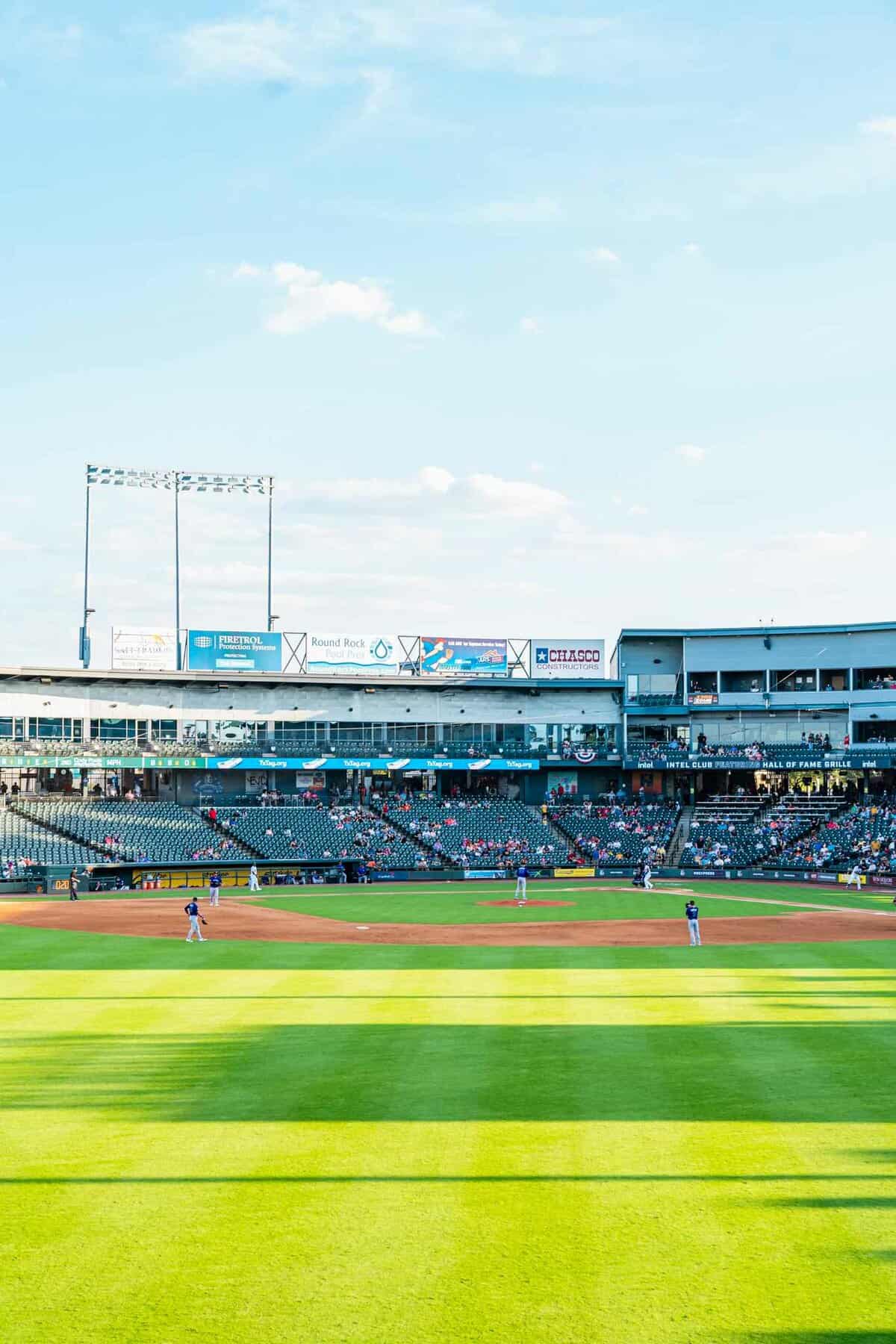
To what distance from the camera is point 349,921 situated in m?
44.3

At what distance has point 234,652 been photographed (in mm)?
78875

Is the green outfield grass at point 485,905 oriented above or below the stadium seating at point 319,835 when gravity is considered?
below

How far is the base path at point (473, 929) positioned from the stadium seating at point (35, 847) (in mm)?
13835

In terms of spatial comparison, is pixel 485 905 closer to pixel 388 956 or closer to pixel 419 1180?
pixel 388 956

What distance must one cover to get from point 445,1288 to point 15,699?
7076 centimetres

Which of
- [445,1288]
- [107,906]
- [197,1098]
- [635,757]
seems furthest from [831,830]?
[445,1288]

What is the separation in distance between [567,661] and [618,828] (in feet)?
48.2

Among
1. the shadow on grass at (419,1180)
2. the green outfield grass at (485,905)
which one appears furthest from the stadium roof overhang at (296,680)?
the shadow on grass at (419,1180)

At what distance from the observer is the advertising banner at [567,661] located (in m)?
86.3

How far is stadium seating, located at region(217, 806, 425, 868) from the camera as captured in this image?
7062cm

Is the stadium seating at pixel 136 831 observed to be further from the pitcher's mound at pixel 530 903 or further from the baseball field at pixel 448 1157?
the baseball field at pixel 448 1157

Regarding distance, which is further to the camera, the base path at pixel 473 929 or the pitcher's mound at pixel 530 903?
the pitcher's mound at pixel 530 903

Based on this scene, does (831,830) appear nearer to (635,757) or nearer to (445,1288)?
(635,757)

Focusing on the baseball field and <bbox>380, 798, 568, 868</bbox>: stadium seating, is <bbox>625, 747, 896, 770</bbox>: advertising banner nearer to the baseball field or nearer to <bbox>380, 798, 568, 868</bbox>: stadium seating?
<bbox>380, 798, 568, 868</bbox>: stadium seating
